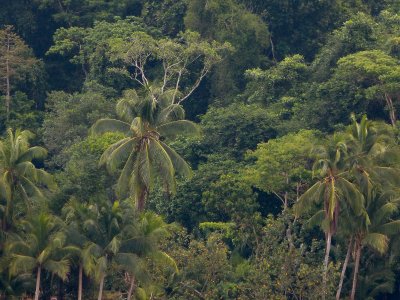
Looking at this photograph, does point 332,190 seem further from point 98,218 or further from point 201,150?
point 201,150

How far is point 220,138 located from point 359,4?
1244 centimetres

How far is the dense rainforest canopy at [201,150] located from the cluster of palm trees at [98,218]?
53mm

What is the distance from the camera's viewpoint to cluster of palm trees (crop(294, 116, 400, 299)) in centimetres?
4028

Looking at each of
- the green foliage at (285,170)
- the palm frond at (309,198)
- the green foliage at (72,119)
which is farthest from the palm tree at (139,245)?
the green foliage at (72,119)

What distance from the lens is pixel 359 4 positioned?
5888cm

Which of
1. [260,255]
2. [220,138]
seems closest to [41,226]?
[260,255]

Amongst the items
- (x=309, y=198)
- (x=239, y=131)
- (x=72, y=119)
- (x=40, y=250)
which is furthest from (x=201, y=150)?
(x=40, y=250)

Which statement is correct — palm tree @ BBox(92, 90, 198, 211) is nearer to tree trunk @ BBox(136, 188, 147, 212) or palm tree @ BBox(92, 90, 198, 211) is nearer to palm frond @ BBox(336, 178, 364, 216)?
tree trunk @ BBox(136, 188, 147, 212)

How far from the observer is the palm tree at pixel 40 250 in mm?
37719

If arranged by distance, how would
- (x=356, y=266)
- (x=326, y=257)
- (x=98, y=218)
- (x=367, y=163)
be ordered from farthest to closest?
(x=356, y=266) → (x=367, y=163) → (x=326, y=257) → (x=98, y=218)

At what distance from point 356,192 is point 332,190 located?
753 mm

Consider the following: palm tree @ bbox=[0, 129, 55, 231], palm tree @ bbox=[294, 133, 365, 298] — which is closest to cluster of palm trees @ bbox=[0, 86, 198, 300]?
palm tree @ bbox=[0, 129, 55, 231]

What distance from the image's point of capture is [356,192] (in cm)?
4000

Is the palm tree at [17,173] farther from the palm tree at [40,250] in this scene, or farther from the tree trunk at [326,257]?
the tree trunk at [326,257]
